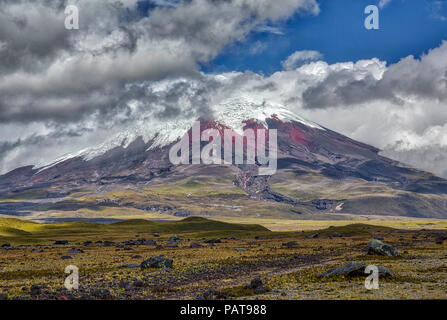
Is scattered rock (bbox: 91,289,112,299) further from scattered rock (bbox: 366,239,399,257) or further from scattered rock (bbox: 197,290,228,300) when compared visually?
scattered rock (bbox: 366,239,399,257)

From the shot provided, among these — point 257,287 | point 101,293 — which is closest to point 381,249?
point 257,287

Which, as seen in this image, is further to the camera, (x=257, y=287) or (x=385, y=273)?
(x=385, y=273)

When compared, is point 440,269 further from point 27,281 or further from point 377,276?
point 27,281

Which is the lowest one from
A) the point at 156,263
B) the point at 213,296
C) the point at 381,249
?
the point at 156,263

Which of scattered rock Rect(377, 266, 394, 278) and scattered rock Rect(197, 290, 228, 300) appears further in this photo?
scattered rock Rect(377, 266, 394, 278)

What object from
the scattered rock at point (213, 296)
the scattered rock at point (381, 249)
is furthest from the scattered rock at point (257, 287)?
the scattered rock at point (381, 249)

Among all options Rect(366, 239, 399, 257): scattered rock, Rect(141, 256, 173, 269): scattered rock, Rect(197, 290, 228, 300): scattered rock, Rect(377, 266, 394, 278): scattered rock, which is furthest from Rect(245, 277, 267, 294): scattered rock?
Rect(366, 239, 399, 257): scattered rock

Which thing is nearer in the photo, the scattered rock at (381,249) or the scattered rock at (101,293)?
the scattered rock at (101,293)

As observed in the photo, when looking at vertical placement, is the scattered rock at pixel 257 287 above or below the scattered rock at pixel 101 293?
above

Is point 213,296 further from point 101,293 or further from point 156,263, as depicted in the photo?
point 156,263

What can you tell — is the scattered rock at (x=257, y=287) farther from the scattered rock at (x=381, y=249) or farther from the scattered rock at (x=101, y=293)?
the scattered rock at (x=381, y=249)
